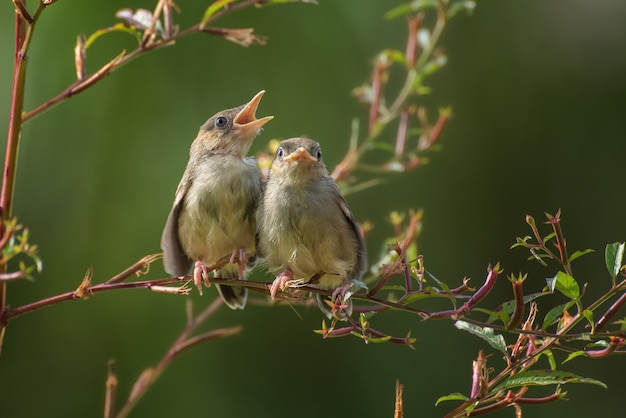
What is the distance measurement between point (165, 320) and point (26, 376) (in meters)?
1.08

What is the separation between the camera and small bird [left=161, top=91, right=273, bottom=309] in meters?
3.52

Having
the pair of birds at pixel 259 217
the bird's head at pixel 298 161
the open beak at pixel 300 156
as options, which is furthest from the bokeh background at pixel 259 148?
the open beak at pixel 300 156

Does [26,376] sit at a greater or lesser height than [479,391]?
lesser

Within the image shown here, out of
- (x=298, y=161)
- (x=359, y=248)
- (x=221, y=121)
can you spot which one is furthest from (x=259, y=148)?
(x=359, y=248)

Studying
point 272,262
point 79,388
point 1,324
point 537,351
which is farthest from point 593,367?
point 1,324

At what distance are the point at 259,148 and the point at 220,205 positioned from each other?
7.78 ft

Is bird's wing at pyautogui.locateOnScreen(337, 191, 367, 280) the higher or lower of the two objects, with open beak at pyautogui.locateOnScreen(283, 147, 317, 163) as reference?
lower

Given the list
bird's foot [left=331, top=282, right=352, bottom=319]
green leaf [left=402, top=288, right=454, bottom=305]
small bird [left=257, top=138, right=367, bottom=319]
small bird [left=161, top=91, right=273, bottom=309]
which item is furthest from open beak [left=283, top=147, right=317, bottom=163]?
green leaf [left=402, top=288, right=454, bottom=305]

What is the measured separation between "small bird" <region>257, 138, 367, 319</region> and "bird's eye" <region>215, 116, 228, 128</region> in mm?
283

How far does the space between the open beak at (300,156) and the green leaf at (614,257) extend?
1729 mm

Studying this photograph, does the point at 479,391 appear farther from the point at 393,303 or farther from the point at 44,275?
the point at 44,275

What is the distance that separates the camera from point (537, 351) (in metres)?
1.98

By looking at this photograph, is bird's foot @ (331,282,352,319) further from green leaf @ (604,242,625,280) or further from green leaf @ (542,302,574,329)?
green leaf @ (604,242,625,280)

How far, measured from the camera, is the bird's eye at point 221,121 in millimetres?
3820
